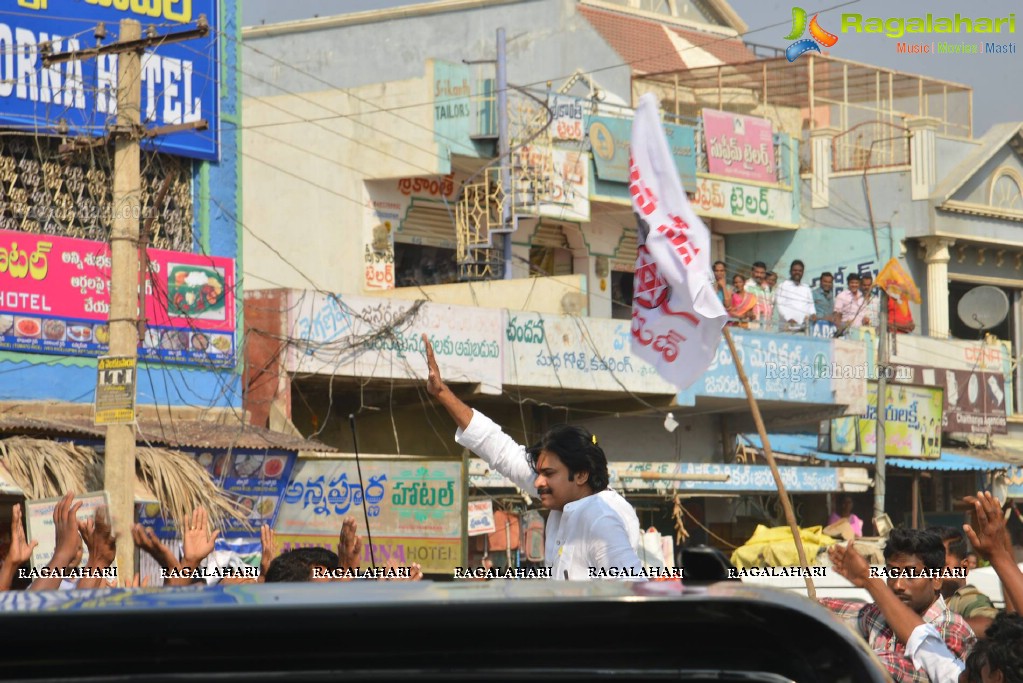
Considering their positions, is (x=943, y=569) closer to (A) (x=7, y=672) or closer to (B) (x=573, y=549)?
(B) (x=573, y=549)

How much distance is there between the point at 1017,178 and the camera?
30.2 m

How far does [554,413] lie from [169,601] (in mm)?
19909

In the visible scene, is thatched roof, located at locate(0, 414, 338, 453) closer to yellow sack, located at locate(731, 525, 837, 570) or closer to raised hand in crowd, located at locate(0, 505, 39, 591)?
yellow sack, located at locate(731, 525, 837, 570)

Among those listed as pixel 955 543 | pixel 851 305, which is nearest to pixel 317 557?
pixel 955 543

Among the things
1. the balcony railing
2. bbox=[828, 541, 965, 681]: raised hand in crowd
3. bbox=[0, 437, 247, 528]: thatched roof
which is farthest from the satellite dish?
bbox=[828, 541, 965, 681]: raised hand in crowd

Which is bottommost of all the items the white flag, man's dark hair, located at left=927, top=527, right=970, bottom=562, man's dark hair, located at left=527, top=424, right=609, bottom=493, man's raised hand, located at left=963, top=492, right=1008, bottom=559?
man's dark hair, located at left=927, top=527, right=970, bottom=562

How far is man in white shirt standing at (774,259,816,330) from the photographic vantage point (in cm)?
2384

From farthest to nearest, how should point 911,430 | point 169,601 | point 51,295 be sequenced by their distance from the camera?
point 911,430
point 51,295
point 169,601

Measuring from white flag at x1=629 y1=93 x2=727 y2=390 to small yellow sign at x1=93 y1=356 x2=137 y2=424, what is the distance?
12.2 feet

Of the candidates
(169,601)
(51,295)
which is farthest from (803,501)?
(169,601)

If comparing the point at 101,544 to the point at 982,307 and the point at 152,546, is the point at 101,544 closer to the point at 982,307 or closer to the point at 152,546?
the point at 152,546

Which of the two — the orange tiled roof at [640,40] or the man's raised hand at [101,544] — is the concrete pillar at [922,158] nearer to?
the orange tiled roof at [640,40]

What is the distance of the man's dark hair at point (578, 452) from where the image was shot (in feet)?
17.1

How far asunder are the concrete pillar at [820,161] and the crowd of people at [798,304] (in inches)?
135
